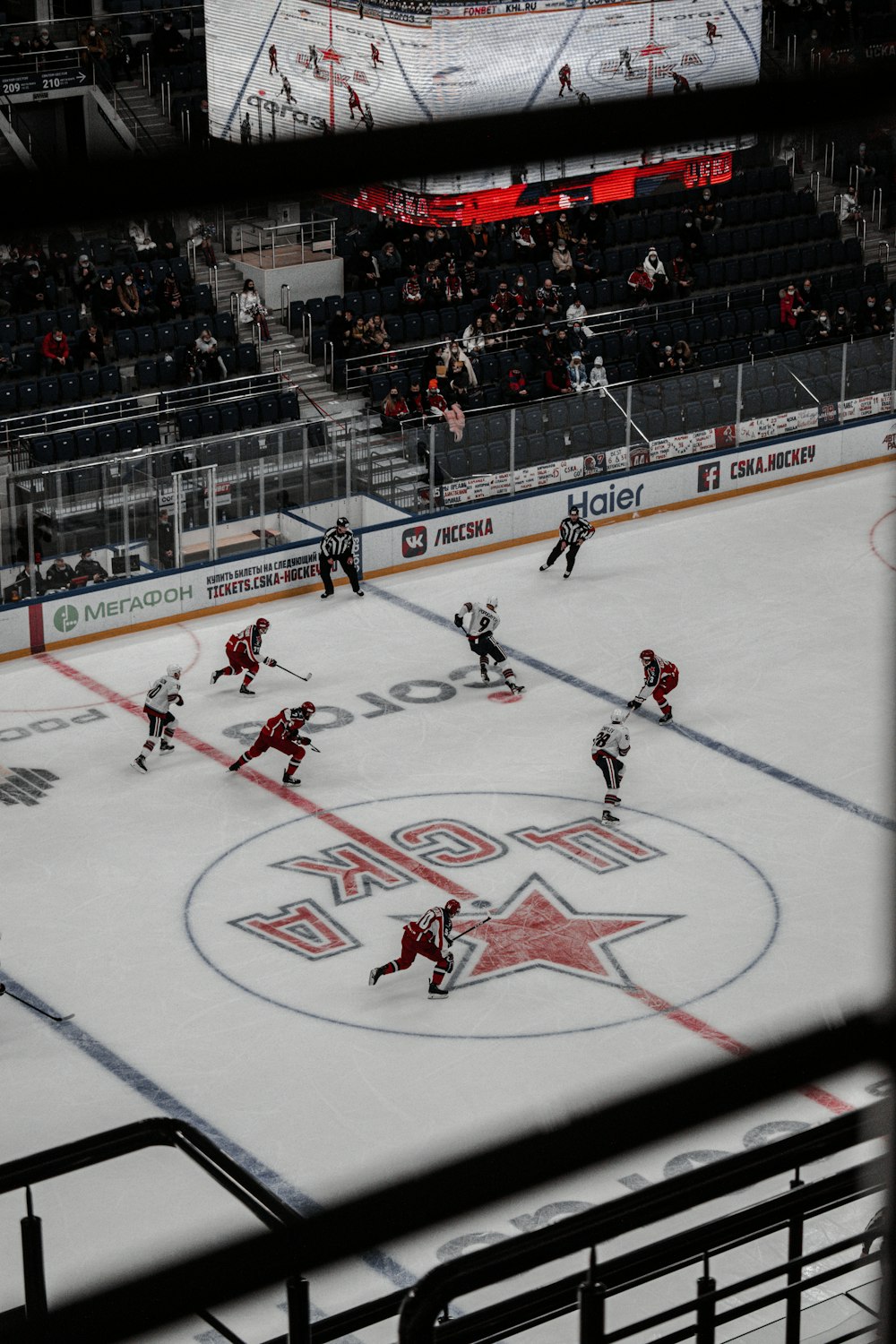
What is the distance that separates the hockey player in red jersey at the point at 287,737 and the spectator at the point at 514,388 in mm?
9152

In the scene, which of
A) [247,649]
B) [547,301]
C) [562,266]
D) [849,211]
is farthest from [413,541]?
[849,211]

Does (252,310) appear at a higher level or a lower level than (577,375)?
higher

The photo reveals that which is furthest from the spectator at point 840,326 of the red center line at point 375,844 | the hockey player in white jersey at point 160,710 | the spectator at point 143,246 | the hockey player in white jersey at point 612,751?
the hockey player in white jersey at point 160,710

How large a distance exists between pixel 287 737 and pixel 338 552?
4.68 m

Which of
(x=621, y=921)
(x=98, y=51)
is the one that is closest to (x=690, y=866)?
(x=621, y=921)

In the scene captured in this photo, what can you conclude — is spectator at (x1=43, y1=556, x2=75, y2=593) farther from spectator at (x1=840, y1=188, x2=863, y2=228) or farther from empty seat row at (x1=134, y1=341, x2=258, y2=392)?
spectator at (x1=840, y1=188, x2=863, y2=228)

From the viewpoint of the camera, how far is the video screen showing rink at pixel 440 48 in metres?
20.9

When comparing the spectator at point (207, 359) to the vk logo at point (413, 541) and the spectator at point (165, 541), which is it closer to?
the vk logo at point (413, 541)

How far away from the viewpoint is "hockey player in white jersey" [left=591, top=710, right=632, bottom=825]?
52.2 ft

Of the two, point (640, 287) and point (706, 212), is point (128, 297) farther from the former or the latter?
point (706, 212)

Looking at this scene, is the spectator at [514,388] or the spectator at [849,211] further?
the spectator at [849,211]

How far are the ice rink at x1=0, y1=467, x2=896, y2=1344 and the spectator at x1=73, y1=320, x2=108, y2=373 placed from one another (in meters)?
3.92

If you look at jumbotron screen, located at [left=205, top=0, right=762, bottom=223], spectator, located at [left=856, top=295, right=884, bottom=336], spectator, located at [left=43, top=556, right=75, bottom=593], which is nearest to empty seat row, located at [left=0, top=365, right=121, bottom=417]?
jumbotron screen, located at [left=205, top=0, right=762, bottom=223]

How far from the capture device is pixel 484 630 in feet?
60.7
